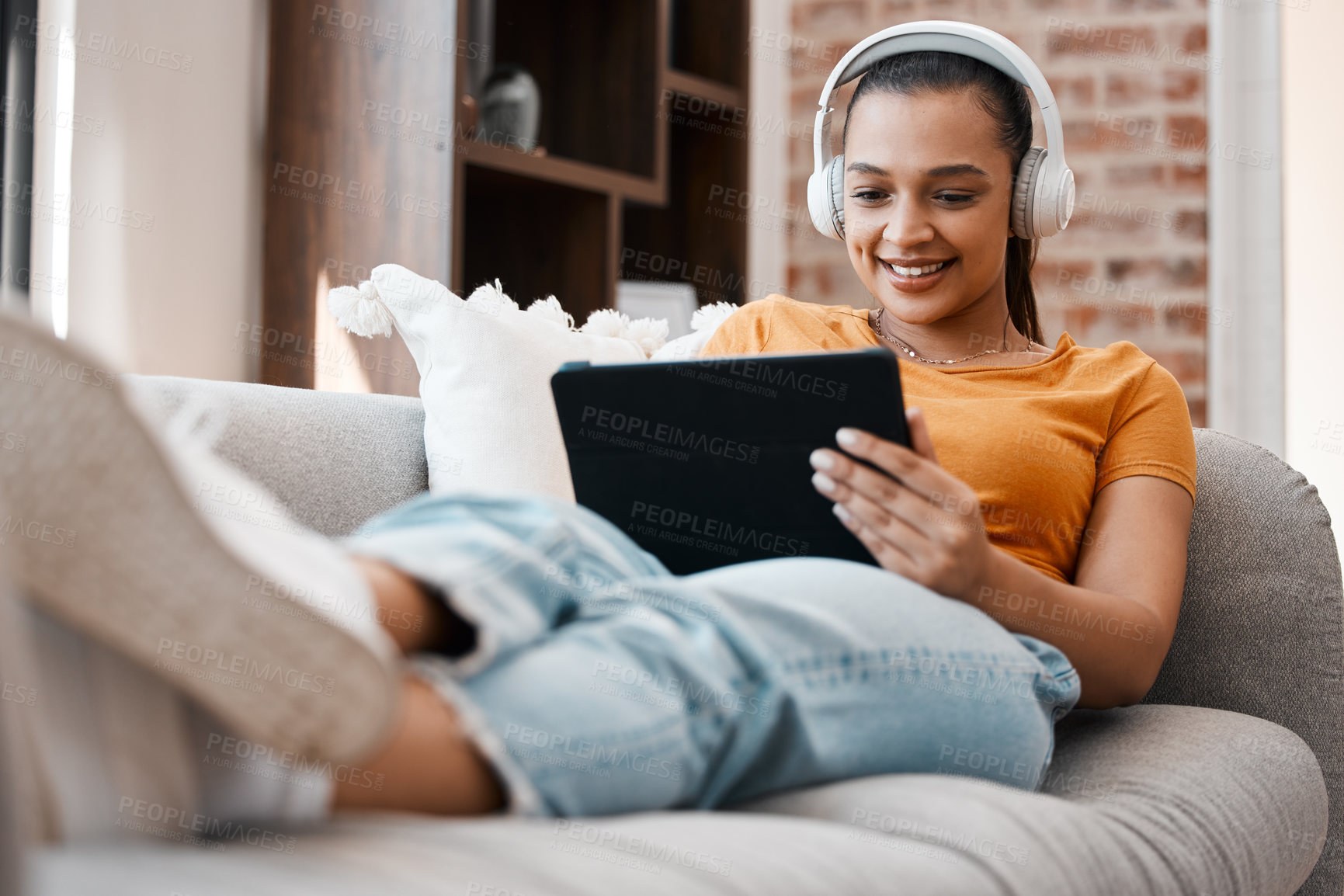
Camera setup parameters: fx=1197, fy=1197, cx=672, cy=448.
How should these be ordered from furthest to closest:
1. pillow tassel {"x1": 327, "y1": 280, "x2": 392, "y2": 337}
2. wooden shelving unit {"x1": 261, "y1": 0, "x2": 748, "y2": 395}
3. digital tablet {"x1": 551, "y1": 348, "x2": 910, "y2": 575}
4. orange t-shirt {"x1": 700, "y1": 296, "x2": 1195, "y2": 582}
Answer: wooden shelving unit {"x1": 261, "y1": 0, "x2": 748, "y2": 395}
pillow tassel {"x1": 327, "y1": 280, "x2": 392, "y2": 337}
orange t-shirt {"x1": 700, "y1": 296, "x2": 1195, "y2": 582}
digital tablet {"x1": 551, "y1": 348, "x2": 910, "y2": 575}

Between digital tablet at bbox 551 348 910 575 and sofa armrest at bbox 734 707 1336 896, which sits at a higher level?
digital tablet at bbox 551 348 910 575

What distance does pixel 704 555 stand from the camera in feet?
2.91

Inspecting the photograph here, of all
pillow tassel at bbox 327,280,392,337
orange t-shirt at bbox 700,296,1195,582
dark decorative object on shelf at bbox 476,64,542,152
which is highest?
dark decorative object on shelf at bbox 476,64,542,152

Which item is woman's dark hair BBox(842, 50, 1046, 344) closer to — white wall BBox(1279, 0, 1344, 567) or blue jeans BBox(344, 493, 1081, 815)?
blue jeans BBox(344, 493, 1081, 815)

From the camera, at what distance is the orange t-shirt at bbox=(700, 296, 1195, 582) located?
3.40ft

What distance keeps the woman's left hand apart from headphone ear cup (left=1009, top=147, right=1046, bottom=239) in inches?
19.0

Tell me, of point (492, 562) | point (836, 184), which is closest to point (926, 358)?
point (836, 184)

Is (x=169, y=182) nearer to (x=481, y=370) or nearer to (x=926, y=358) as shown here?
(x=481, y=370)

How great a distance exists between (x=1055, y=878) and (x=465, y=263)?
195 centimetres

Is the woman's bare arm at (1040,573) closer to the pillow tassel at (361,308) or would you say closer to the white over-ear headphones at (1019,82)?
the white over-ear headphones at (1019,82)

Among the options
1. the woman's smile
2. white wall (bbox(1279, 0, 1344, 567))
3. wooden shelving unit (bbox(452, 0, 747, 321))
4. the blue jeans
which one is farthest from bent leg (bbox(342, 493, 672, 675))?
white wall (bbox(1279, 0, 1344, 567))

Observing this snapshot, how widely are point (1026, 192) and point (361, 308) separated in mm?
689

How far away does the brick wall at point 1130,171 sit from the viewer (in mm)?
2451

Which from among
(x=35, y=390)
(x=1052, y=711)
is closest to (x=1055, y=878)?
(x=1052, y=711)
